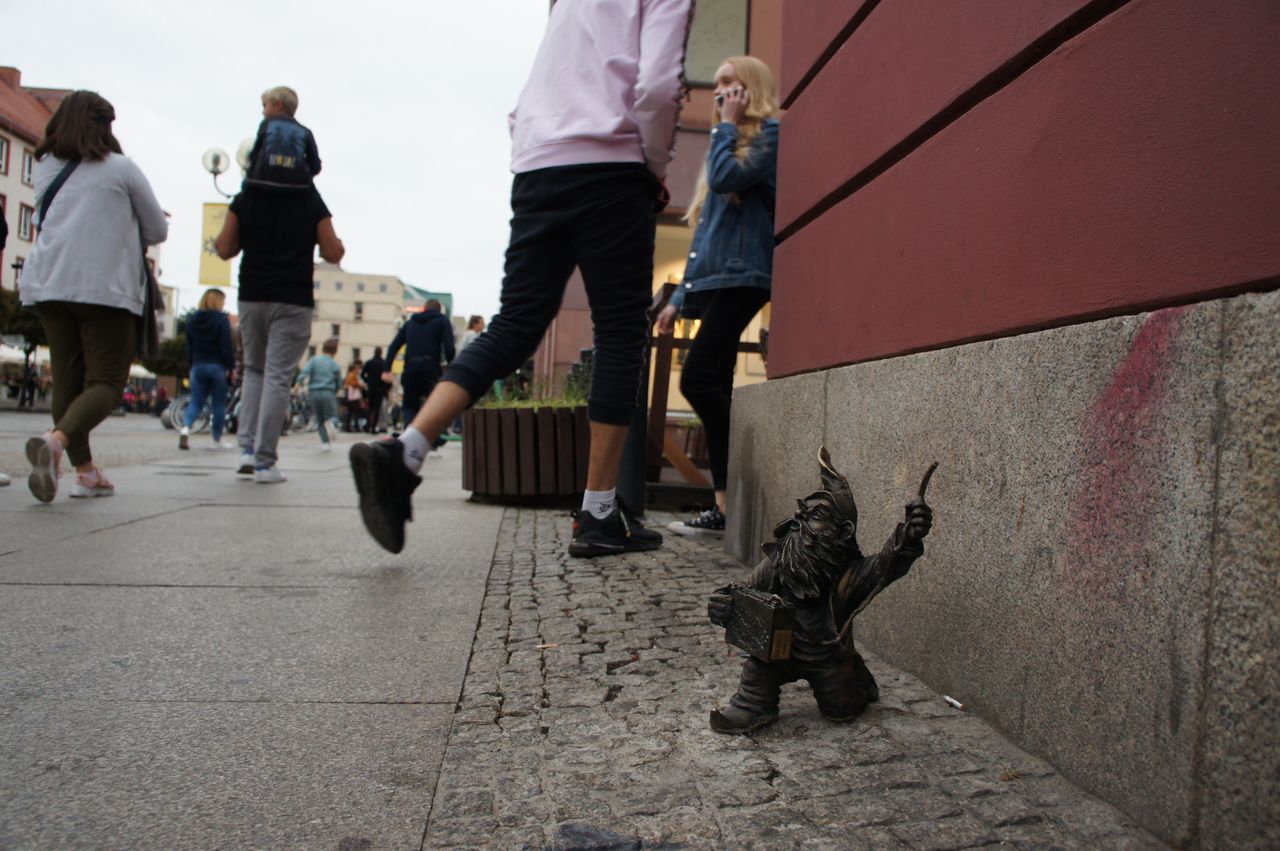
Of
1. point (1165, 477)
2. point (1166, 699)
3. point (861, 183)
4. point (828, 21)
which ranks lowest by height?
point (1166, 699)

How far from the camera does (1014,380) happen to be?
1.84 meters

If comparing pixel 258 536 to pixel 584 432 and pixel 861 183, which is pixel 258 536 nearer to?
pixel 584 432

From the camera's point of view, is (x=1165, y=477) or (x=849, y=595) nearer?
(x=1165, y=477)

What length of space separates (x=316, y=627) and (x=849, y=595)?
1456 millimetres

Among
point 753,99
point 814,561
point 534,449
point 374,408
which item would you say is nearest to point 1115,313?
point 814,561

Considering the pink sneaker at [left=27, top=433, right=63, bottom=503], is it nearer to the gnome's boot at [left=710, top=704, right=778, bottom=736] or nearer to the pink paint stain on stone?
the gnome's boot at [left=710, top=704, right=778, bottom=736]

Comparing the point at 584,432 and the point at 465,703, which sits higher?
the point at 584,432

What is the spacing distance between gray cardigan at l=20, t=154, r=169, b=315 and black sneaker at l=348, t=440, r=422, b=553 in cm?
286

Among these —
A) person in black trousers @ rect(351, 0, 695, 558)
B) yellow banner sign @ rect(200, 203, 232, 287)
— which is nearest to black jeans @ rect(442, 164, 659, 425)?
person in black trousers @ rect(351, 0, 695, 558)

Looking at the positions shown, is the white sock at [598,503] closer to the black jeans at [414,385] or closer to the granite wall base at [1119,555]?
the granite wall base at [1119,555]

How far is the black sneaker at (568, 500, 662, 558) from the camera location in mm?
3592

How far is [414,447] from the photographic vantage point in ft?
9.83

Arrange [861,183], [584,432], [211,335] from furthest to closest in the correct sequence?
[211,335] < [584,432] < [861,183]

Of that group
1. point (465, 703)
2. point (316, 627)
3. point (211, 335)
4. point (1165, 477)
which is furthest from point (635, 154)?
point (211, 335)
